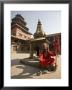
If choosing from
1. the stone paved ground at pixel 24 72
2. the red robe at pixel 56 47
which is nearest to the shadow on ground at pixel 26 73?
the stone paved ground at pixel 24 72

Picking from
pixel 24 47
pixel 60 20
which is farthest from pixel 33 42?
pixel 60 20

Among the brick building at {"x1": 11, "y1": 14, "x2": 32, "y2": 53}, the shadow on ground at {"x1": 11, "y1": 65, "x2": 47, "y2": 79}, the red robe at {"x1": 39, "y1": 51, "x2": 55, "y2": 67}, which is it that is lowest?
the shadow on ground at {"x1": 11, "y1": 65, "x2": 47, "y2": 79}

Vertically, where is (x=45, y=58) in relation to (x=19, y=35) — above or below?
below

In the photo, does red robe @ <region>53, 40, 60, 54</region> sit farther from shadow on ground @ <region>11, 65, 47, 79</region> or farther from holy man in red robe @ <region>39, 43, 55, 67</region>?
shadow on ground @ <region>11, 65, 47, 79</region>

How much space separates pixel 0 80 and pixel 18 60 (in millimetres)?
140

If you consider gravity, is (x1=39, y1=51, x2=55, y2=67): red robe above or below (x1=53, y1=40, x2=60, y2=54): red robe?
below

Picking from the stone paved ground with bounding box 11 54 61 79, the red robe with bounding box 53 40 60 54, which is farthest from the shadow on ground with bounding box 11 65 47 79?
the red robe with bounding box 53 40 60 54

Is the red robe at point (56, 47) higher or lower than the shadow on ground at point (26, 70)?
higher

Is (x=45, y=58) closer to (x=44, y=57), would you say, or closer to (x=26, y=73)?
(x=44, y=57)

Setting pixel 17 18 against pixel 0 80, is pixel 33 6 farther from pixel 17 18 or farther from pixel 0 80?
pixel 0 80

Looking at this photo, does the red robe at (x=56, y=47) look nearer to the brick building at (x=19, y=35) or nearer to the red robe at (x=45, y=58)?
the red robe at (x=45, y=58)

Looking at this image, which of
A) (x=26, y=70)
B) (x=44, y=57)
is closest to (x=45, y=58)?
(x=44, y=57)

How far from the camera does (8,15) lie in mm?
1504

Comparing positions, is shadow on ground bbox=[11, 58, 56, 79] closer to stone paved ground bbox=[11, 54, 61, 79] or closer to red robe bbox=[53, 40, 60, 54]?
stone paved ground bbox=[11, 54, 61, 79]
